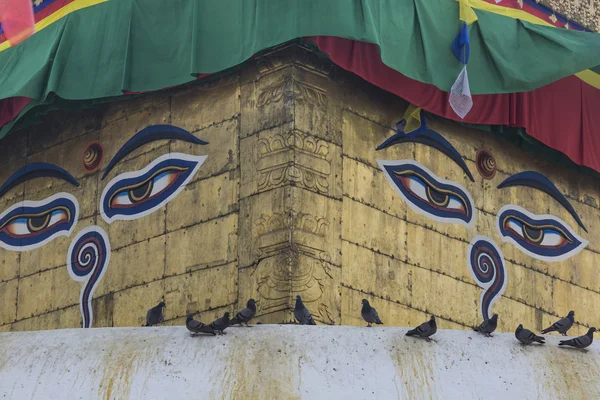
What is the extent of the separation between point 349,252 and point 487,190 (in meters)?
2.93

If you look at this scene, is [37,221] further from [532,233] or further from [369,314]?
[532,233]

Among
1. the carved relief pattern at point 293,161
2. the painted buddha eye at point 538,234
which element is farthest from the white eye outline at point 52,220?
the painted buddha eye at point 538,234

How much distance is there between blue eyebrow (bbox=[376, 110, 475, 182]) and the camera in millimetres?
21531

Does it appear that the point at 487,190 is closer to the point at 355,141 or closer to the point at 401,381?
the point at 355,141

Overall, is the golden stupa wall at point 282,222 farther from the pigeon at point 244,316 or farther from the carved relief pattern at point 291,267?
the pigeon at point 244,316

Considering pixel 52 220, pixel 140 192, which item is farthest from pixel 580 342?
pixel 52 220

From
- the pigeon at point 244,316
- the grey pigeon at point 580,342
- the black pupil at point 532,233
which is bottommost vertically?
the grey pigeon at point 580,342

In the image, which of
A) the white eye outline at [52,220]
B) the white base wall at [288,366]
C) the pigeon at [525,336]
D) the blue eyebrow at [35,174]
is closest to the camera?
the white base wall at [288,366]

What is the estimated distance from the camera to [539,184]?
76.2 ft

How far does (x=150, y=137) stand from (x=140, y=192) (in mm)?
771

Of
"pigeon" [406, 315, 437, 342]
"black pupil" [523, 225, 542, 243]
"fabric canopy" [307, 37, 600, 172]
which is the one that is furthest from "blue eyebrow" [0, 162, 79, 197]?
"pigeon" [406, 315, 437, 342]

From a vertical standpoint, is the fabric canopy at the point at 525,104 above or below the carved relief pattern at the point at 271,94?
above

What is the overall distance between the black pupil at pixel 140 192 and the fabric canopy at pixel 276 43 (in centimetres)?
132

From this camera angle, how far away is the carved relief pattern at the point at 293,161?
799 inches
